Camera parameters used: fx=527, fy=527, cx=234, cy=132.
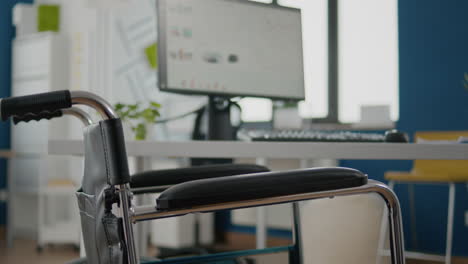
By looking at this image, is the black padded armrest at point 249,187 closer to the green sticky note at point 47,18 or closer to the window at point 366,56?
the window at point 366,56

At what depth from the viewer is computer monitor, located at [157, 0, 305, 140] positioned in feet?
5.26

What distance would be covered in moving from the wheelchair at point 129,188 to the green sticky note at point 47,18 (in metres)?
4.20

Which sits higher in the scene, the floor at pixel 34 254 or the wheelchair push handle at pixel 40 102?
the wheelchair push handle at pixel 40 102

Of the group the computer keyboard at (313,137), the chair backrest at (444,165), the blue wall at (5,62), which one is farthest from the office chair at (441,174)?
the blue wall at (5,62)

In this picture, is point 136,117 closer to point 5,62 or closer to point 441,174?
point 441,174

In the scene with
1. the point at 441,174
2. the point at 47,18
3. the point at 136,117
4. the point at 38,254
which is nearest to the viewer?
the point at 136,117

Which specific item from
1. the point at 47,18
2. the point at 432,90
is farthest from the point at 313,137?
the point at 47,18

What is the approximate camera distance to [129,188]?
69 cm

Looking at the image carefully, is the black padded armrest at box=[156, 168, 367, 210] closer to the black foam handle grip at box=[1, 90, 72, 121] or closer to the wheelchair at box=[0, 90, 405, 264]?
the wheelchair at box=[0, 90, 405, 264]

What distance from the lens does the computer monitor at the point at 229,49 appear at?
1.60 meters

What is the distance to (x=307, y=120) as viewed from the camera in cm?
237

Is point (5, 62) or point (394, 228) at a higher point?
point (5, 62)

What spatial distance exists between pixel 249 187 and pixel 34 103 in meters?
0.30

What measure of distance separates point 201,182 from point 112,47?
12.8 feet
